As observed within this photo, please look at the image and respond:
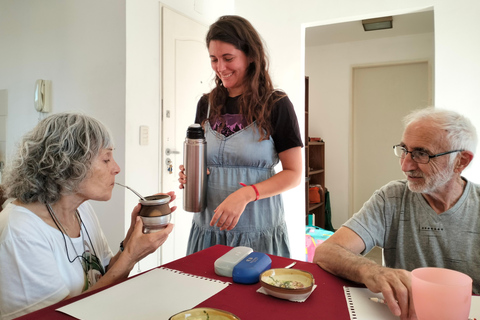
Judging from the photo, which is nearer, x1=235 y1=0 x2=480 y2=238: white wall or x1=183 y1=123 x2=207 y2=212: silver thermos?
x1=183 y1=123 x2=207 y2=212: silver thermos

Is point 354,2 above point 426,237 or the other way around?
above

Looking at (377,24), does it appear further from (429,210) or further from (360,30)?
(429,210)

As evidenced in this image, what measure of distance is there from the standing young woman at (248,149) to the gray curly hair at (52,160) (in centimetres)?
40

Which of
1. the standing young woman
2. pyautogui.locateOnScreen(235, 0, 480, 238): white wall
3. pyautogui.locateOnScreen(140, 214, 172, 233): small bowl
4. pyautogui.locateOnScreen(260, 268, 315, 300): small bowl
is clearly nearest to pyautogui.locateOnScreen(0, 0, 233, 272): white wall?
pyautogui.locateOnScreen(235, 0, 480, 238): white wall

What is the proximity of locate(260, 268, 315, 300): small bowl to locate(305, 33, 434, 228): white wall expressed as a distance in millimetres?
4620

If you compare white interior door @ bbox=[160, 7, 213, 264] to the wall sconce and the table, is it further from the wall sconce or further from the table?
the wall sconce

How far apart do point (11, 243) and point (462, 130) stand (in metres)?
1.35

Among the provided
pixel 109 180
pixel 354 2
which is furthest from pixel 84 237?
pixel 354 2

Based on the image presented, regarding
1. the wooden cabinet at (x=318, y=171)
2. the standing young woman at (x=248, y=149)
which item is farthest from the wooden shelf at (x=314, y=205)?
the standing young woman at (x=248, y=149)

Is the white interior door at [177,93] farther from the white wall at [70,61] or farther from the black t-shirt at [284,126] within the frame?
the black t-shirt at [284,126]

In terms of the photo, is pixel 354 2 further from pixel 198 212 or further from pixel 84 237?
pixel 84 237

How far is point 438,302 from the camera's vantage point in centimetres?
65

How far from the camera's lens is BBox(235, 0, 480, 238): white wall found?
2650mm

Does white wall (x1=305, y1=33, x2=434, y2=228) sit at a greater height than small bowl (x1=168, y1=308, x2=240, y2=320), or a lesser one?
greater
